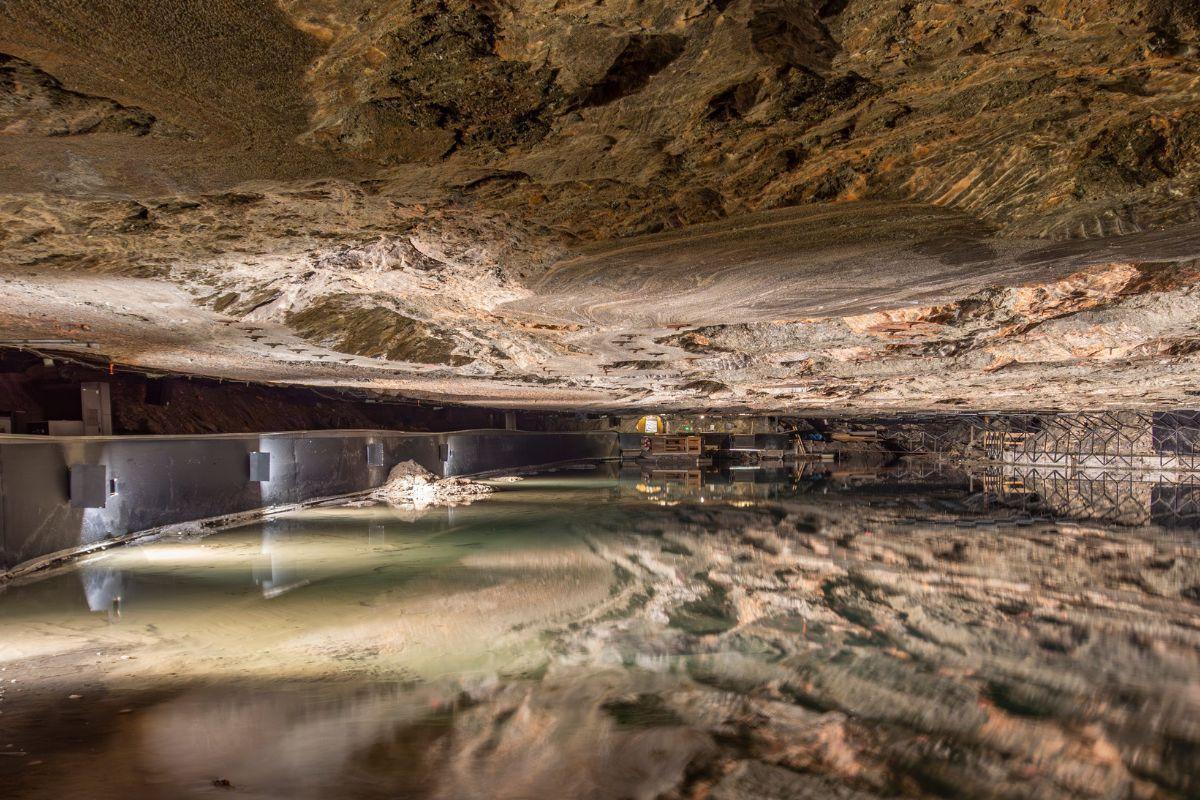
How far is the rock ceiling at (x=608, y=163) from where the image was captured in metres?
2.25

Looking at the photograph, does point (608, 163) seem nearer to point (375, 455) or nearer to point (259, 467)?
point (259, 467)

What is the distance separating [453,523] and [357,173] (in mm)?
7195

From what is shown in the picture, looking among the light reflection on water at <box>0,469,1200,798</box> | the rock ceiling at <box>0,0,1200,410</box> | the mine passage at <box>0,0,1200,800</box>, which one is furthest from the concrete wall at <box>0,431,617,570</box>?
the rock ceiling at <box>0,0,1200,410</box>

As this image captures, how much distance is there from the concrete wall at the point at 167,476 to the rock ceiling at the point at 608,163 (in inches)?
55.6

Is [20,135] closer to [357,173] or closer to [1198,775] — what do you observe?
[357,173]

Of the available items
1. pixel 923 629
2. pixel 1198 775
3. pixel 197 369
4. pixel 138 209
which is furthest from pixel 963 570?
pixel 197 369

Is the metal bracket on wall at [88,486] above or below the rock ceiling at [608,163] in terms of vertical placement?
below

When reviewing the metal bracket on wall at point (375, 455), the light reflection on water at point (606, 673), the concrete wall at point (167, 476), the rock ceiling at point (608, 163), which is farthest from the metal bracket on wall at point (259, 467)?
the rock ceiling at point (608, 163)

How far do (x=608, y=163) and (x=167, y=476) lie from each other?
8.08 meters

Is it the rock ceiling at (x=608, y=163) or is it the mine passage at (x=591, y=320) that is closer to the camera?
the rock ceiling at (x=608, y=163)

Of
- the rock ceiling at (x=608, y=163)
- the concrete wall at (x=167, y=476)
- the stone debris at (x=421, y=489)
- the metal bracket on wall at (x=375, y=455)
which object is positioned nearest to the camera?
the rock ceiling at (x=608, y=163)

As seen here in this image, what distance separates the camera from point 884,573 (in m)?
6.49

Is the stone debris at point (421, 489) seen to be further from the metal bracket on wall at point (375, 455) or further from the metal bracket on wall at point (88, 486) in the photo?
the metal bracket on wall at point (88, 486)

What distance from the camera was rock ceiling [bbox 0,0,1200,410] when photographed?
7.38 feet
